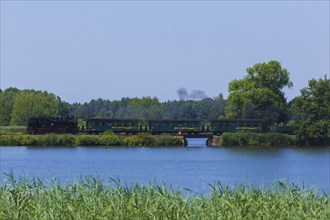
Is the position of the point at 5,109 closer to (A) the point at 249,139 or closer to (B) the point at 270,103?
(B) the point at 270,103

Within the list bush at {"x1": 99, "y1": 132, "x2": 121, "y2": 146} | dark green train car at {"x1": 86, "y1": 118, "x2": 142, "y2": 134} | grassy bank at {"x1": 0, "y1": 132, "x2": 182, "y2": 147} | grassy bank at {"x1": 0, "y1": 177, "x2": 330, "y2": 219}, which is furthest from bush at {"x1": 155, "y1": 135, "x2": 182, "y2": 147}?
grassy bank at {"x1": 0, "y1": 177, "x2": 330, "y2": 219}

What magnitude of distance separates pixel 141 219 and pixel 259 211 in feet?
6.86

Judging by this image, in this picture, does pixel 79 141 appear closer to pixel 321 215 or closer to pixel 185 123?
pixel 185 123

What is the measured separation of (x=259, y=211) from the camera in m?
15.8

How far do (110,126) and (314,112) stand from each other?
24.1m

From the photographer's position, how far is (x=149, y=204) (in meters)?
16.3

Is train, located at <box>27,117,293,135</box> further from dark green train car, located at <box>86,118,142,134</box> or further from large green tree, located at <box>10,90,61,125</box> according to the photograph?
large green tree, located at <box>10,90,61,125</box>

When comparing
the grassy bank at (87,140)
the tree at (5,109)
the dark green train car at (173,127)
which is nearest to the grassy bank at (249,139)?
the grassy bank at (87,140)

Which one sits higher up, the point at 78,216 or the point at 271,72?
the point at 271,72

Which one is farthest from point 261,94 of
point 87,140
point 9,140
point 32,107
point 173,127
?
point 32,107

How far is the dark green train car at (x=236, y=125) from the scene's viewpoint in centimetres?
10688

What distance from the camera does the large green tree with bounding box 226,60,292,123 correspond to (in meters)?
110

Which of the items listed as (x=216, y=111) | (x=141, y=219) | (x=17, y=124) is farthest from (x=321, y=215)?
(x=216, y=111)

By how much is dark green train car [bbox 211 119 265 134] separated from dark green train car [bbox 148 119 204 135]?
2.20 meters
